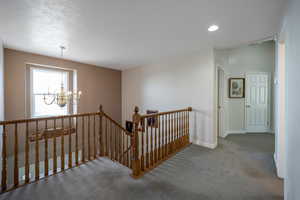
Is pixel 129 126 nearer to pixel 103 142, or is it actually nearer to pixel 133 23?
pixel 103 142

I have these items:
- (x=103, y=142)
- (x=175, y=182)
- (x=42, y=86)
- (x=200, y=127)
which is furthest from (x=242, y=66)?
(x=42, y=86)

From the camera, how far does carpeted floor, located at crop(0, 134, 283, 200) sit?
1618mm

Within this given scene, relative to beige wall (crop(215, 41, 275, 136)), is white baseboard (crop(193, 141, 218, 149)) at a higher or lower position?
lower

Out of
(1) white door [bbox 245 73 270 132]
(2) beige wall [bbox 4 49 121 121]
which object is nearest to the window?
(2) beige wall [bbox 4 49 121 121]

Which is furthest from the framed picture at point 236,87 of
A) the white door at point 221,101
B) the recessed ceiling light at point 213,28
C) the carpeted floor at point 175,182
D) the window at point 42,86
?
the window at point 42,86

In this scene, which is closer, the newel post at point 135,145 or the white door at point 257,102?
the newel post at point 135,145

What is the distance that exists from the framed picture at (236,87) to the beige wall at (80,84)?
4.10m

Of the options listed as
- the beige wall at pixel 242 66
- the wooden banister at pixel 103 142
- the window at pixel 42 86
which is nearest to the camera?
the wooden banister at pixel 103 142

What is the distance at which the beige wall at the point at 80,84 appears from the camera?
3.07m

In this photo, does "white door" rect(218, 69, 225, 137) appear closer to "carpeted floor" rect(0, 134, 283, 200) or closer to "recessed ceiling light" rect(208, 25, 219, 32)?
"carpeted floor" rect(0, 134, 283, 200)

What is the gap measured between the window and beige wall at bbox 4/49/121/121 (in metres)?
0.24

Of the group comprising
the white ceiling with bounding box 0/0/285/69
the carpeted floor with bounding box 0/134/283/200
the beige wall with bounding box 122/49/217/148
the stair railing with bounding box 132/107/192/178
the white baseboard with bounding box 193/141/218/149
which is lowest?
the carpeted floor with bounding box 0/134/283/200

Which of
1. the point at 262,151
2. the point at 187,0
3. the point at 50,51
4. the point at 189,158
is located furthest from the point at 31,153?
the point at 262,151

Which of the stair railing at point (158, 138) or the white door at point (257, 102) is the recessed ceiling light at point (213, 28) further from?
the white door at point (257, 102)
